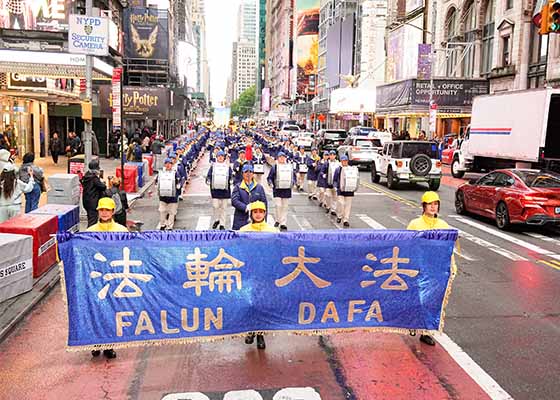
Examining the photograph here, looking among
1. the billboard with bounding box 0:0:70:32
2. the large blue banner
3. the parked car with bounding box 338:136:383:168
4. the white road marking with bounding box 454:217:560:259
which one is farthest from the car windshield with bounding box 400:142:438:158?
the billboard with bounding box 0:0:70:32

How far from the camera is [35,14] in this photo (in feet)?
→ 112

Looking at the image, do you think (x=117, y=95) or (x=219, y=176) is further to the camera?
(x=117, y=95)

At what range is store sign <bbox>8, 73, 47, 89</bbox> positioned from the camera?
24.8m

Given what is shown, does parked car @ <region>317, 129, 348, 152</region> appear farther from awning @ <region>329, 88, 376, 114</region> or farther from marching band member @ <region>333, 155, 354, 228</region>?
marching band member @ <region>333, 155, 354, 228</region>

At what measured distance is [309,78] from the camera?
113m

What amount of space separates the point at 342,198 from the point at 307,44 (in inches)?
4349

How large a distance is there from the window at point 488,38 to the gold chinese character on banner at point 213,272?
40814mm

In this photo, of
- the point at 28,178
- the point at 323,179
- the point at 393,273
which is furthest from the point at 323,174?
the point at 393,273

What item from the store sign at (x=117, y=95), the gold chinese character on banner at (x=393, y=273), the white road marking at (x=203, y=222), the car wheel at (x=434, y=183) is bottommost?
the white road marking at (x=203, y=222)

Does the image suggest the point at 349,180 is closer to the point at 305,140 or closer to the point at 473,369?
the point at 473,369

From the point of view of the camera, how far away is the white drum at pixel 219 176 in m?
13.6

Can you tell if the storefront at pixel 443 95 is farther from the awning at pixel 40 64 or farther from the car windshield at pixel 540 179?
the car windshield at pixel 540 179

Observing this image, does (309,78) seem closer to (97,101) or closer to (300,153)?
(97,101)

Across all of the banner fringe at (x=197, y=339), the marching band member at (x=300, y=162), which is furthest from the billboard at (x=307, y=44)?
the banner fringe at (x=197, y=339)
